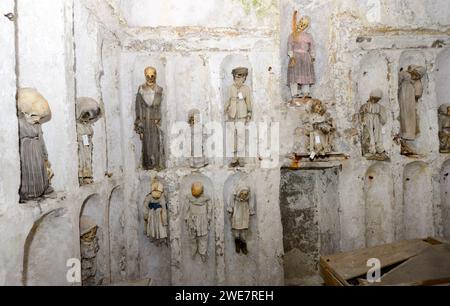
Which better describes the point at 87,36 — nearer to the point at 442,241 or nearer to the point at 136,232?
the point at 136,232

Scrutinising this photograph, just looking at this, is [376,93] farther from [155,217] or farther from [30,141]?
[30,141]

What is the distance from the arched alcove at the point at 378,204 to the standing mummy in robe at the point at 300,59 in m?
2.51

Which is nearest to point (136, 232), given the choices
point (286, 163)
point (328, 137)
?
point (286, 163)

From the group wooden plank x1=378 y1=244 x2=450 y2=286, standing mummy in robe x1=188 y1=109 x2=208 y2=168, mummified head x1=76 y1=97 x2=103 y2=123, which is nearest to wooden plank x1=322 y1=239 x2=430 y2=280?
wooden plank x1=378 y1=244 x2=450 y2=286

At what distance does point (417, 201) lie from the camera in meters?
7.99

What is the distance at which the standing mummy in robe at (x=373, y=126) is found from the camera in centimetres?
752

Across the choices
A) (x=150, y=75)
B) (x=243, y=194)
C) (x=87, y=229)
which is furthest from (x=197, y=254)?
(x=150, y=75)

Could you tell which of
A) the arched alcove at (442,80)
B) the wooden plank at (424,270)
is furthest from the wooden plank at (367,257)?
the arched alcove at (442,80)

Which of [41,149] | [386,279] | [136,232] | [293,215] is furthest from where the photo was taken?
[293,215]

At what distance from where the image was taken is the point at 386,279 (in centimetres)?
369

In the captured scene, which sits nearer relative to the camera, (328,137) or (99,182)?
(99,182)

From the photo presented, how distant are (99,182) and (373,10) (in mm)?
7117

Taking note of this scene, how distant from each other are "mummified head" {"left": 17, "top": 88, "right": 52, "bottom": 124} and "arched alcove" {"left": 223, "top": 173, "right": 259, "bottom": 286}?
4351 millimetres

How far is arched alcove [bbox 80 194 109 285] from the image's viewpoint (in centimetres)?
531
